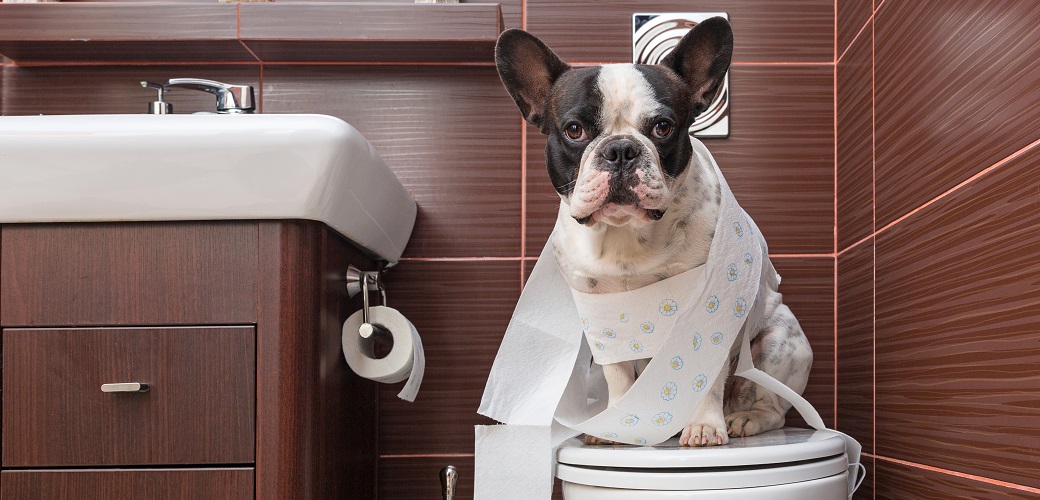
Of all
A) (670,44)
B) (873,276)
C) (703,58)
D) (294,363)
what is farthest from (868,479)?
(294,363)

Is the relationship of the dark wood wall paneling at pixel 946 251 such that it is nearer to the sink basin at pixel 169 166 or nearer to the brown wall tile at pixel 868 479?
the brown wall tile at pixel 868 479

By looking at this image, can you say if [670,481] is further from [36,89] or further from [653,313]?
[36,89]

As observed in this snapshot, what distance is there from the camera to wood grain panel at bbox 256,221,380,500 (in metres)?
1.37

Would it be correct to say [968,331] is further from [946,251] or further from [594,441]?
[594,441]

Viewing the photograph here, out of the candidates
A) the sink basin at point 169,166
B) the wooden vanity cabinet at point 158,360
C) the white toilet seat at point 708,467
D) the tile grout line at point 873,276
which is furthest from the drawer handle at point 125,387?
the tile grout line at point 873,276

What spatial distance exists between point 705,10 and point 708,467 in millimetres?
1266

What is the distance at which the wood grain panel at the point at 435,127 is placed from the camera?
6.92ft

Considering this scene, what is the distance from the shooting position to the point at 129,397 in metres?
1.38

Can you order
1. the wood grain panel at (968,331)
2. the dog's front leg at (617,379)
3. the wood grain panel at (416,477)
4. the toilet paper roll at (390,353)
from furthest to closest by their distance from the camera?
the wood grain panel at (416,477) < the toilet paper roll at (390,353) < the dog's front leg at (617,379) < the wood grain panel at (968,331)

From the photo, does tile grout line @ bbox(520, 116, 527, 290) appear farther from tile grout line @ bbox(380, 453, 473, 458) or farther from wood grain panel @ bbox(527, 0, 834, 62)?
tile grout line @ bbox(380, 453, 473, 458)

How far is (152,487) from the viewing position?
1.37 metres

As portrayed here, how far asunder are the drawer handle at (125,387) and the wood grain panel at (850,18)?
1528 millimetres

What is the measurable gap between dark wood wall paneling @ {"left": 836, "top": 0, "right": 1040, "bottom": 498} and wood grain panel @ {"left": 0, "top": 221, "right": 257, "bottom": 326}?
1.07 meters

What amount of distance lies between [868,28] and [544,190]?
78 cm
